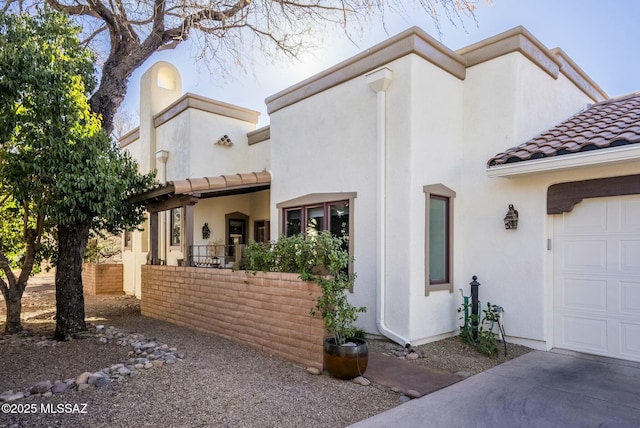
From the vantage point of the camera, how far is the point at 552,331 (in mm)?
7289

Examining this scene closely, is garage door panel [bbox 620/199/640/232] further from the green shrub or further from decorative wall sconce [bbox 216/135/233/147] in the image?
decorative wall sconce [bbox 216/135/233/147]

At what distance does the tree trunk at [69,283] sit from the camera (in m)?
7.82

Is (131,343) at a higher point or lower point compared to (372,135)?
lower

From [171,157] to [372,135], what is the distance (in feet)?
25.3

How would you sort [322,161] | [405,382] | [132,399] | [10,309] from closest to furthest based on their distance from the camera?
[132,399] → [405,382] → [10,309] → [322,161]

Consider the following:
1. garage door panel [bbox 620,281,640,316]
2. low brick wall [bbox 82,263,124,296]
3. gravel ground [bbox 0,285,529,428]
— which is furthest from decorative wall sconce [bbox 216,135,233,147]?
garage door panel [bbox 620,281,640,316]

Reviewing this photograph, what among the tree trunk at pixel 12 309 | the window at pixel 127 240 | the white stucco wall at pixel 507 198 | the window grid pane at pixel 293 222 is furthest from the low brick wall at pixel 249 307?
the window at pixel 127 240

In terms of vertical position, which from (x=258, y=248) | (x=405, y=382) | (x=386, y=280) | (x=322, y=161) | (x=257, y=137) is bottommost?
(x=405, y=382)

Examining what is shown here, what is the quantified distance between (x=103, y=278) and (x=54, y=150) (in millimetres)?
9804

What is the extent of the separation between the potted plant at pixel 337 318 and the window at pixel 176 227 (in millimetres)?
7810

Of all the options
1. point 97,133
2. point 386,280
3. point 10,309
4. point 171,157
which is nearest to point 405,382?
point 386,280

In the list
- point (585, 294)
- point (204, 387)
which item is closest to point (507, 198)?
point (585, 294)

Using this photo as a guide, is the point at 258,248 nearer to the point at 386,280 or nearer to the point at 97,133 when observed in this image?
the point at 386,280

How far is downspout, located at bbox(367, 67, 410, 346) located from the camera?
7.65 meters
